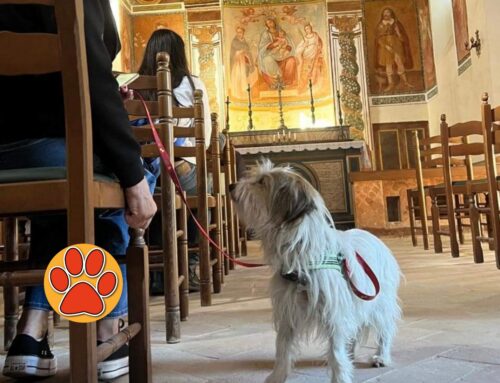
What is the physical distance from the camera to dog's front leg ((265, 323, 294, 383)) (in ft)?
4.71

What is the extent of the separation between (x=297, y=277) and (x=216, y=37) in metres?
11.9

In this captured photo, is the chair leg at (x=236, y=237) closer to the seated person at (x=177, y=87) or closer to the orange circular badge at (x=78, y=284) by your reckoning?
the seated person at (x=177, y=87)

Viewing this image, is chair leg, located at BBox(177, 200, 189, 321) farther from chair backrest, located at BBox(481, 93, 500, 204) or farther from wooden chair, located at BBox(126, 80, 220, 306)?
chair backrest, located at BBox(481, 93, 500, 204)

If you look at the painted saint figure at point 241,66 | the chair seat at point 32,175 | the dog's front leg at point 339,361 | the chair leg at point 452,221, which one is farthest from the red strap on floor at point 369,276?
the painted saint figure at point 241,66

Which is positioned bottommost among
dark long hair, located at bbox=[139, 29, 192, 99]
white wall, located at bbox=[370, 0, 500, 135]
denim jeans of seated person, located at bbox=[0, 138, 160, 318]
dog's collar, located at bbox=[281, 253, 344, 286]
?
dog's collar, located at bbox=[281, 253, 344, 286]

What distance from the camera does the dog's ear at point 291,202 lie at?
1360mm

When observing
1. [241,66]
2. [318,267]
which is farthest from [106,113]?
[241,66]

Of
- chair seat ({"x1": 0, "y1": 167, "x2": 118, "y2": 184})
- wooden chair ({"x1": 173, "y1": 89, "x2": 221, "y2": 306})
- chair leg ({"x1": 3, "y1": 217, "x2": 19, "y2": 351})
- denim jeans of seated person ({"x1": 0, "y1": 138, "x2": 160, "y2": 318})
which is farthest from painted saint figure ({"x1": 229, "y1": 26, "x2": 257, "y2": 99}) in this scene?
chair seat ({"x1": 0, "y1": 167, "x2": 118, "y2": 184})

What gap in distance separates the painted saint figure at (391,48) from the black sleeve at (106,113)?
13073mm

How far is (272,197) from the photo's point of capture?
55.1 inches

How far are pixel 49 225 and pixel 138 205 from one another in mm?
412

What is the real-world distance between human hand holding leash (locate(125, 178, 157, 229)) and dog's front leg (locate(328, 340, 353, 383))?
2.04 ft

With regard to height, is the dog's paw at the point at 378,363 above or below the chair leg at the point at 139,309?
below

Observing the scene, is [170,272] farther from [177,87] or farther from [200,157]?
[177,87]
